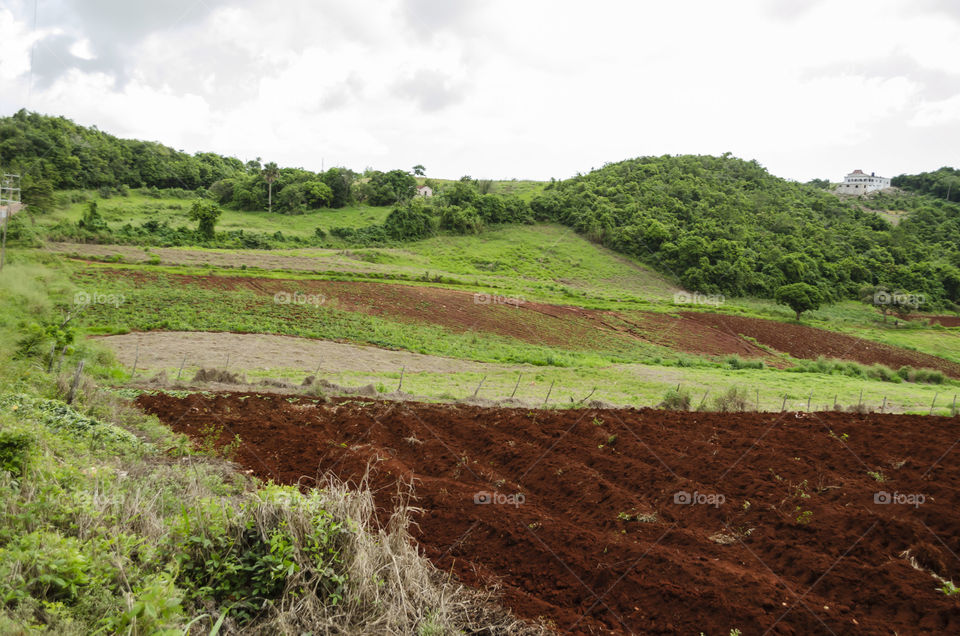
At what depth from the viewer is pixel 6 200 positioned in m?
25.3

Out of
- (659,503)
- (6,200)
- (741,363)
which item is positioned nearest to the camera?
(659,503)

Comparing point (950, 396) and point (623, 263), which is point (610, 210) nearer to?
point (623, 263)

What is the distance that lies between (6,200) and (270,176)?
167 feet

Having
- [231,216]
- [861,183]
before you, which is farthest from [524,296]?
[861,183]

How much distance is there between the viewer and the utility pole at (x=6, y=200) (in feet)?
79.7

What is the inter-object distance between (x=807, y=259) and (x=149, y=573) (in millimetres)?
79462

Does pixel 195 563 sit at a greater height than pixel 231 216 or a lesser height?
lesser

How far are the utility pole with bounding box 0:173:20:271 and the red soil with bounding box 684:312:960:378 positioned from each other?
44.7 metres

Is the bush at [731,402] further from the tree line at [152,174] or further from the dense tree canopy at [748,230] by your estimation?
the dense tree canopy at [748,230]

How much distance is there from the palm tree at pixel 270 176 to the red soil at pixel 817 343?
55587 mm

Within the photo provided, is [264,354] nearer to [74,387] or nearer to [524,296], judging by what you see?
[74,387]

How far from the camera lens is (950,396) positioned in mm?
26438

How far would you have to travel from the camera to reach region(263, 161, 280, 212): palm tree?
72.0 meters

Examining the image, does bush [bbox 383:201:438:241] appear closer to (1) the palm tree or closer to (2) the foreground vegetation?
(1) the palm tree
